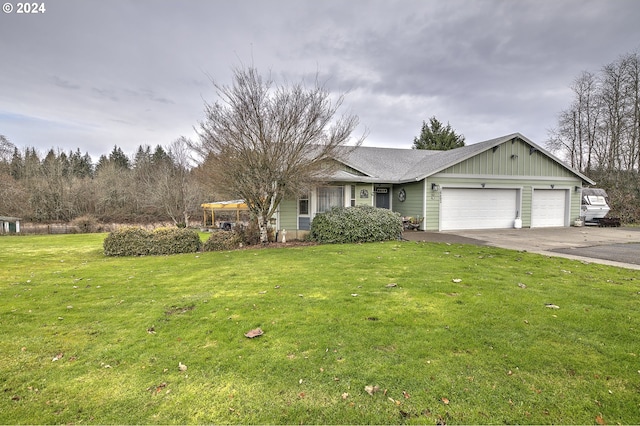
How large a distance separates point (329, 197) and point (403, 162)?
22.6ft

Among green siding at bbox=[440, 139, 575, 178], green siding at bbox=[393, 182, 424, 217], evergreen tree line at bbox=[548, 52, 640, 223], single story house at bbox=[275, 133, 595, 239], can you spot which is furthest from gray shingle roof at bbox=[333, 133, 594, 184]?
evergreen tree line at bbox=[548, 52, 640, 223]

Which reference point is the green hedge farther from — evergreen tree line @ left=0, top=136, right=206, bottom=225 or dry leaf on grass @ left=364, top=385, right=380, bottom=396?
evergreen tree line @ left=0, top=136, right=206, bottom=225

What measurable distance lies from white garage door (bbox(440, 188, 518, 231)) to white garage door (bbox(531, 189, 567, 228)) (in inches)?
48.1

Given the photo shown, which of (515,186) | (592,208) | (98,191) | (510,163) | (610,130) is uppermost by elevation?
(610,130)

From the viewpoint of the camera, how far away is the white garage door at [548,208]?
16.0m

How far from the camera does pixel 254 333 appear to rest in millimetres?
3441

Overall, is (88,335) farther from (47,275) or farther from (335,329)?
(47,275)

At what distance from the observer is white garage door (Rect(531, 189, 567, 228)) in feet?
52.5

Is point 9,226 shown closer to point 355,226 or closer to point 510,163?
point 355,226

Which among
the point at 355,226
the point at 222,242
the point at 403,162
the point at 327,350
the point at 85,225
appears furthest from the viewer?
the point at 85,225

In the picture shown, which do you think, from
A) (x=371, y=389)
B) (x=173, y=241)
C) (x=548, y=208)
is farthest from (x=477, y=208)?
(x=371, y=389)

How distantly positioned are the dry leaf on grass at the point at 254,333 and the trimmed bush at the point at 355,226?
25.1 feet

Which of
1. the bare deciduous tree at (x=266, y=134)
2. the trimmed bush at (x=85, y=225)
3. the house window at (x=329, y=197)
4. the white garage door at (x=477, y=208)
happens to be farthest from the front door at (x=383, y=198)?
the trimmed bush at (x=85, y=225)

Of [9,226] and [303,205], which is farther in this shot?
[9,226]
